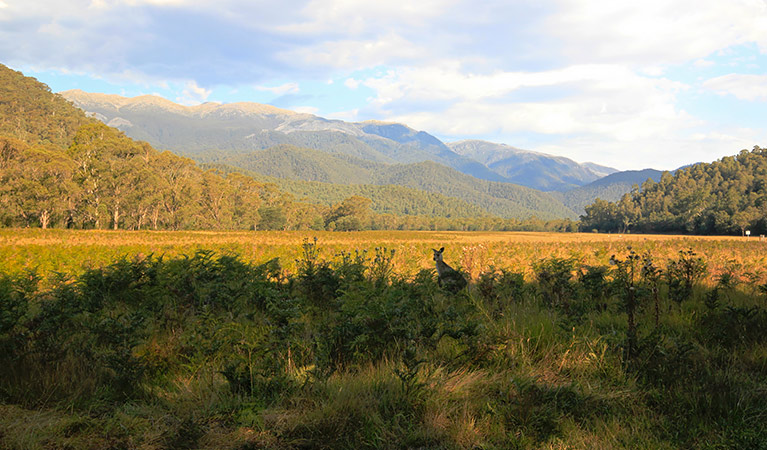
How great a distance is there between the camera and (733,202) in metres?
88.6

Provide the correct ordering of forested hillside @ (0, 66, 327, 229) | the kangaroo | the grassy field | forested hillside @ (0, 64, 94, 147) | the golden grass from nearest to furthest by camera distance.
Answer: the grassy field, the kangaroo, the golden grass, forested hillside @ (0, 66, 327, 229), forested hillside @ (0, 64, 94, 147)

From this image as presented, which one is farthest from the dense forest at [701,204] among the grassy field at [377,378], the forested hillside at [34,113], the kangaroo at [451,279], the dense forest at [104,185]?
the forested hillside at [34,113]

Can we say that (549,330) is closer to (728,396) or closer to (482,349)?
(482,349)

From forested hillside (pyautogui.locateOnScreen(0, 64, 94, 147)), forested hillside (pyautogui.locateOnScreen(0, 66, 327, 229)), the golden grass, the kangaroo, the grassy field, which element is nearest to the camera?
the grassy field

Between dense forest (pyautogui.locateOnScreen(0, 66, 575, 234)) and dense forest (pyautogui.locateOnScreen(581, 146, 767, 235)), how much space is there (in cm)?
7735

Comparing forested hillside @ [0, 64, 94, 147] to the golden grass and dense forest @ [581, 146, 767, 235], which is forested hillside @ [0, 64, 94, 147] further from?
dense forest @ [581, 146, 767, 235]

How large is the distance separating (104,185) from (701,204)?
127303mm

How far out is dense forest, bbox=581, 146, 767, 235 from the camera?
86.6 metres

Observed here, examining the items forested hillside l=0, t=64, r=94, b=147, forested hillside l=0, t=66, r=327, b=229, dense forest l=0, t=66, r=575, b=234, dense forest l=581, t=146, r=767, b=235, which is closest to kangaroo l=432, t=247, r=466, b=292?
forested hillside l=0, t=66, r=327, b=229

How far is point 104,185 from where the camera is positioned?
6162 centimetres

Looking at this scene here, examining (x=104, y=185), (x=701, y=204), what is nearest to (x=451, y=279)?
(x=104, y=185)

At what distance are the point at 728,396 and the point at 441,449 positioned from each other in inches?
106

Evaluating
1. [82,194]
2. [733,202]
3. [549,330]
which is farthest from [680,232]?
[82,194]

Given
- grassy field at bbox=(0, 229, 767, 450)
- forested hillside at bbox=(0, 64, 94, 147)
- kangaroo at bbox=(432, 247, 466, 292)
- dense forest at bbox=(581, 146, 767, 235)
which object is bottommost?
grassy field at bbox=(0, 229, 767, 450)
